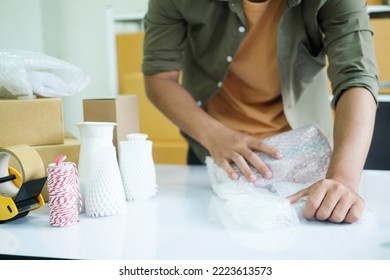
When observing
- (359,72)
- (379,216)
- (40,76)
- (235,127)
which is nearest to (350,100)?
(359,72)

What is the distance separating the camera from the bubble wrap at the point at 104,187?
0.83m

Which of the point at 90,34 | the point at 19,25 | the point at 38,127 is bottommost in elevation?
the point at 90,34

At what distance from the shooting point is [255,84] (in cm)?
127

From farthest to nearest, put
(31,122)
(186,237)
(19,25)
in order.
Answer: (19,25) < (31,122) < (186,237)

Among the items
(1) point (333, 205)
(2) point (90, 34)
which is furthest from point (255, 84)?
(2) point (90, 34)

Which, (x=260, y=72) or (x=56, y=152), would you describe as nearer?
(x=56, y=152)

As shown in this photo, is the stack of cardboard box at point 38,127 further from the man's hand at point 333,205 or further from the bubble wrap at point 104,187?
the man's hand at point 333,205

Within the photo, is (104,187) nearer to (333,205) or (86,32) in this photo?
(333,205)

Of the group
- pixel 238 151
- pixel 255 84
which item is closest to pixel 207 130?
pixel 238 151

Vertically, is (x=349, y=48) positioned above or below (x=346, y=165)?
above

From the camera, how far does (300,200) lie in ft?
2.78

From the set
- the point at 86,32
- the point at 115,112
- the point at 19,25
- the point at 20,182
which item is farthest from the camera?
the point at 86,32

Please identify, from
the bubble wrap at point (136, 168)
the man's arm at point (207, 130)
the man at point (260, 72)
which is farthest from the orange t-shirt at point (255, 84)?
the bubble wrap at point (136, 168)

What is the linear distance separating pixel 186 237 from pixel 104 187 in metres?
0.20
